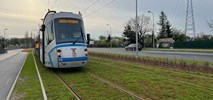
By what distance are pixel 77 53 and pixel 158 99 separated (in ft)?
27.2

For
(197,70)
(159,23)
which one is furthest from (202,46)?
(197,70)

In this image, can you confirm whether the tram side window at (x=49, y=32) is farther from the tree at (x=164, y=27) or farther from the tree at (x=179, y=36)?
the tree at (x=164, y=27)

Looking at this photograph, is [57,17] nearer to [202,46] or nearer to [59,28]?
[59,28]

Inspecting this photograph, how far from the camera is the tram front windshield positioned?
16125mm

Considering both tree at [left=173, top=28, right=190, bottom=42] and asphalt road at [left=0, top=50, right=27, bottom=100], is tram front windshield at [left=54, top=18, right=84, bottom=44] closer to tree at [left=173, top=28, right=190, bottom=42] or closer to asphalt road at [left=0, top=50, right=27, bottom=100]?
asphalt road at [left=0, top=50, right=27, bottom=100]

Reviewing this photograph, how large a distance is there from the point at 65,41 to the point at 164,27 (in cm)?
9752

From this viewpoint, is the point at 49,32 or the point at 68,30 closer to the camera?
the point at 68,30

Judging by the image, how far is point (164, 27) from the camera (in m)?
110

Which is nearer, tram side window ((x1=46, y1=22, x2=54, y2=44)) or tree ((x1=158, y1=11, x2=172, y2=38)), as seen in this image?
tram side window ((x1=46, y1=22, x2=54, y2=44))

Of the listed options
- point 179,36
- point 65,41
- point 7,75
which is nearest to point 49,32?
point 65,41

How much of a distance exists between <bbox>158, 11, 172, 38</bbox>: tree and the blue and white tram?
9360 centimetres

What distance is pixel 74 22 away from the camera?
16.8 m

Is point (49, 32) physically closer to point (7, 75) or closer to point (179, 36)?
point (7, 75)

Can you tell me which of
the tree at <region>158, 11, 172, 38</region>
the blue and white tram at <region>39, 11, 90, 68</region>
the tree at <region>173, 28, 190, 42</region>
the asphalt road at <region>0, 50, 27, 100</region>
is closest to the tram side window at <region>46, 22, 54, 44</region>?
the blue and white tram at <region>39, 11, 90, 68</region>
